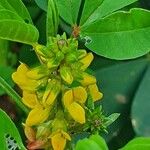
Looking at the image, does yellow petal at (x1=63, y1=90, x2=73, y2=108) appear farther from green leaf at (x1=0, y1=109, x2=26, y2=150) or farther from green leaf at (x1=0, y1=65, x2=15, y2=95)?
green leaf at (x1=0, y1=65, x2=15, y2=95)

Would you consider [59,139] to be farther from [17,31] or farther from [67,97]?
[17,31]

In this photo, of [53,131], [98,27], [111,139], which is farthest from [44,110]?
[111,139]

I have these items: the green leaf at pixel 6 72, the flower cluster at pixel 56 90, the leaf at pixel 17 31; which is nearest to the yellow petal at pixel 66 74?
the flower cluster at pixel 56 90

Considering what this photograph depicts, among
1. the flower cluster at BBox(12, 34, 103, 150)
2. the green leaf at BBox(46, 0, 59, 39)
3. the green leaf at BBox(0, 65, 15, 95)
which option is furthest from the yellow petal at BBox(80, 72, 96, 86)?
the green leaf at BBox(0, 65, 15, 95)

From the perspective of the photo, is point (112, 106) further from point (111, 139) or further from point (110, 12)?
point (110, 12)

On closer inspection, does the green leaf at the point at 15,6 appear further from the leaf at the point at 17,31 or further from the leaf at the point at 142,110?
the leaf at the point at 142,110
